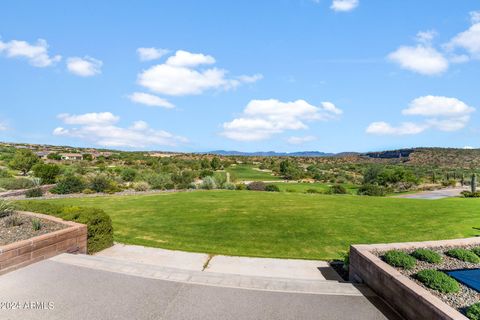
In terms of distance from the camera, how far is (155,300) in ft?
17.7

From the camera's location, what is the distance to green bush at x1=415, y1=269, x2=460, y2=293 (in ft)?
17.6

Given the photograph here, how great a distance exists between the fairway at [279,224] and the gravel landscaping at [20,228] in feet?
6.98

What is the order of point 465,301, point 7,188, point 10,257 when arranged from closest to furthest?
point 465,301, point 10,257, point 7,188

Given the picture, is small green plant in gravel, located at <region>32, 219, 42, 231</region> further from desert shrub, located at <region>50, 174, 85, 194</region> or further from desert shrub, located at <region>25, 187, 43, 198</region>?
desert shrub, located at <region>50, 174, 85, 194</region>

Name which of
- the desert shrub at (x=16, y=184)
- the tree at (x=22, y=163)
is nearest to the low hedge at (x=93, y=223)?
the desert shrub at (x=16, y=184)

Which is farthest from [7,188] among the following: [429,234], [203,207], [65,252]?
[429,234]

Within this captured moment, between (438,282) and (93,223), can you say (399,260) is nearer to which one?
(438,282)

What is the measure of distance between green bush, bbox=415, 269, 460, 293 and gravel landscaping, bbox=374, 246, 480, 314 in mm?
68

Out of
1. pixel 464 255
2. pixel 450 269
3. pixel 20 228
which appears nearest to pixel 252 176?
pixel 20 228

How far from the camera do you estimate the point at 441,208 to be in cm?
1622

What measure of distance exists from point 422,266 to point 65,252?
7.92 metres

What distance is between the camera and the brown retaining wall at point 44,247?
6359mm

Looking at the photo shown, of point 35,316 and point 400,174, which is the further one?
point 400,174

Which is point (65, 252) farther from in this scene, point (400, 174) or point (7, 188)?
point (400, 174)
